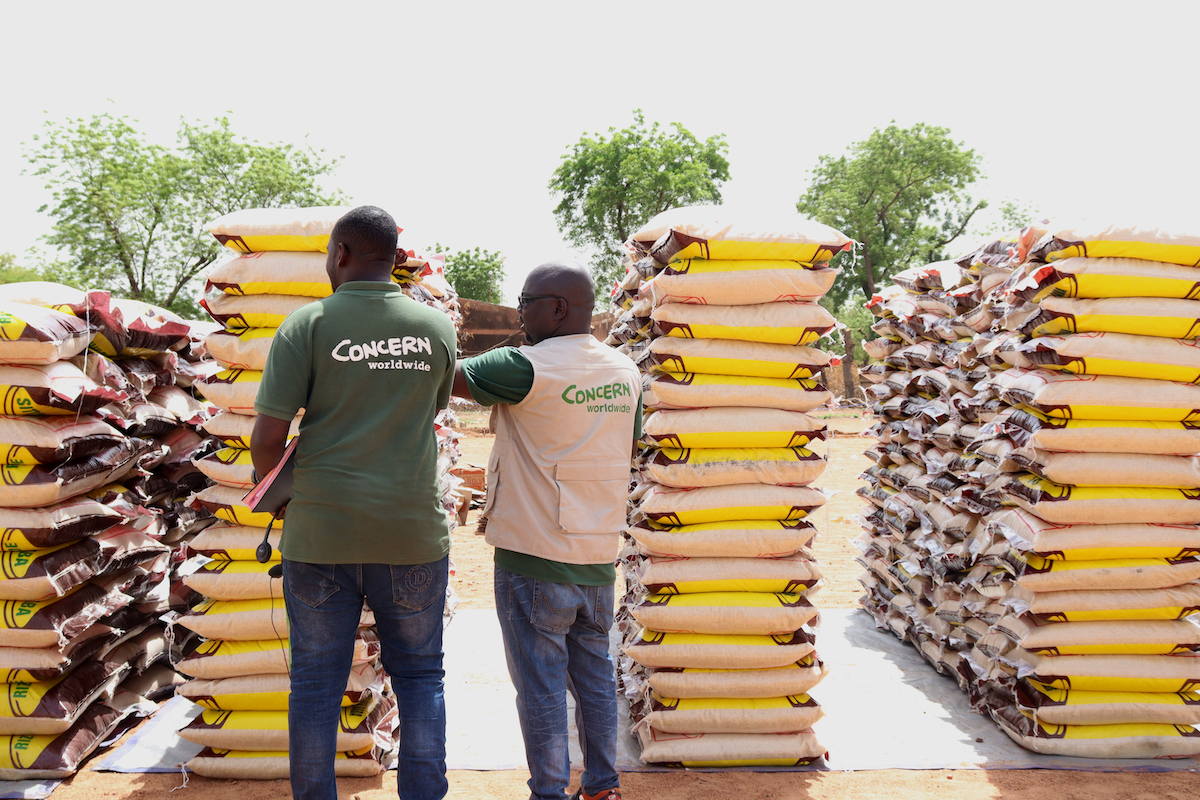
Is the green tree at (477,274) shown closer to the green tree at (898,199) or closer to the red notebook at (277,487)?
the green tree at (898,199)

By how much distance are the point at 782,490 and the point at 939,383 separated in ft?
6.74

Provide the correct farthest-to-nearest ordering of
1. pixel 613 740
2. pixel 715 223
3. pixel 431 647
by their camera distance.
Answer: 1. pixel 715 223
2. pixel 613 740
3. pixel 431 647

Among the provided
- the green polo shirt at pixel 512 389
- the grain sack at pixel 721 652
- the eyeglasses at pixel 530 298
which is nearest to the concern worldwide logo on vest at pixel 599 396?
the green polo shirt at pixel 512 389

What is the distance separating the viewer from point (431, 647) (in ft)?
7.50

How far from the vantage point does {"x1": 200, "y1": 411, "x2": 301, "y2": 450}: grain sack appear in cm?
312

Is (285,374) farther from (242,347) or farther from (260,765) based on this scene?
(260,765)

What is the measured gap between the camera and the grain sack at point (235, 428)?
3.12 m

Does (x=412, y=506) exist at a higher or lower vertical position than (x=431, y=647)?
higher

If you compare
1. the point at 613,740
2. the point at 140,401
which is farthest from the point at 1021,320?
the point at 140,401

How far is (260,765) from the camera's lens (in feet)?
10.1

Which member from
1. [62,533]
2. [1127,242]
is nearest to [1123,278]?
[1127,242]

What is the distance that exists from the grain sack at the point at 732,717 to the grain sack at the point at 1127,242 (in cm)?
242

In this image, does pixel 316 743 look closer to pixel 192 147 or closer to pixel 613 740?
pixel 613 740

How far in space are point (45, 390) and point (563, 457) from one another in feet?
7.61
